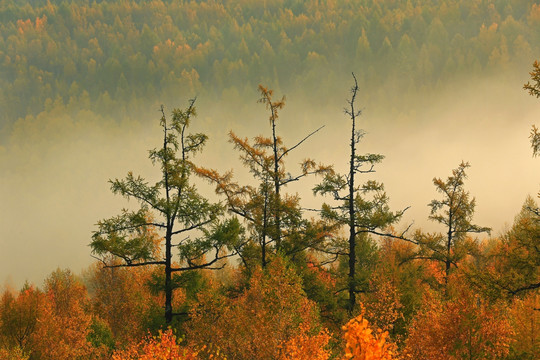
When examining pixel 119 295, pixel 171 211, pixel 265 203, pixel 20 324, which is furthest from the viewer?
pixel 119 295

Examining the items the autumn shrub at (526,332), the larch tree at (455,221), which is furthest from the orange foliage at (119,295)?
the autumn shrub at (526,332)

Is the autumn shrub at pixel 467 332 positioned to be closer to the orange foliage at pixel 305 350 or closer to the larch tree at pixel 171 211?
the orange foliage at pixel 305 350

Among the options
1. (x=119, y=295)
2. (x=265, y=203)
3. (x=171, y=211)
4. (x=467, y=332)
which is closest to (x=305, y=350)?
(x=467, y=332)

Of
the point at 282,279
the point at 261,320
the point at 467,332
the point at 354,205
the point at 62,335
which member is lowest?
the point at 62,335

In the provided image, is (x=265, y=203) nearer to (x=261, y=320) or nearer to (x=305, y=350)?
(x=261, y=320)

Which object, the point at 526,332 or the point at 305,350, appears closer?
the point at 305,350

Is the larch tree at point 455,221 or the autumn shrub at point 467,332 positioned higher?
the larch tree at point 455,221

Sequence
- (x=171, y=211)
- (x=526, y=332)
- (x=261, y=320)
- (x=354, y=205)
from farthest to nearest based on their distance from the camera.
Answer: (x=354, y=205), (x=526, y=332), (x=171, y=211), (x=261, y=320)

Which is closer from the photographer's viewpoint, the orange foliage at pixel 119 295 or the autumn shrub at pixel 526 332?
the autumn shrub at pixel 526 332

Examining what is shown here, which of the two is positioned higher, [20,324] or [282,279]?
[282,279]

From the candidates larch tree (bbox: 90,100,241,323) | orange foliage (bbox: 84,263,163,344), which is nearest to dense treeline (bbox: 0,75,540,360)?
larch tree (bbox: 90,100,241,323)

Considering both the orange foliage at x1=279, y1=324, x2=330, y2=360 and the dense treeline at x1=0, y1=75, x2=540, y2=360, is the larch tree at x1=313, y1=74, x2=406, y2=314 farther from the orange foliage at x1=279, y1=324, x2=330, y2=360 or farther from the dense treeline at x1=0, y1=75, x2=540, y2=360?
the orange foliage at x1=279, y1=324, x2=330, y2=360

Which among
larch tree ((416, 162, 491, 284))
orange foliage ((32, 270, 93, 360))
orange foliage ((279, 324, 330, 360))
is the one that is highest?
larch tree ((416, 162, 491, 284))

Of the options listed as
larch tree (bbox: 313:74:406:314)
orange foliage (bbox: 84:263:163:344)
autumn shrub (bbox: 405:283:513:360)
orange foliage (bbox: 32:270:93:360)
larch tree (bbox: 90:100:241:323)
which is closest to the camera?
autumn shrub (bbox: 405:283:513:360)
